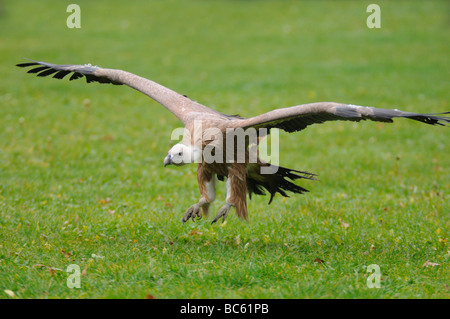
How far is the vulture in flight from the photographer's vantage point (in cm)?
532

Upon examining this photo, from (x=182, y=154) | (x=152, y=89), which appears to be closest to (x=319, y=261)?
(x=182, y=154)

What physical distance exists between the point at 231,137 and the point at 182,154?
1.82ft

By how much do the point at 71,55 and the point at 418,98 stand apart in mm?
10694

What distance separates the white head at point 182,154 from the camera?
Result: 562cm

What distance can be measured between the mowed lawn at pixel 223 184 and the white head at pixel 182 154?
0.93 m

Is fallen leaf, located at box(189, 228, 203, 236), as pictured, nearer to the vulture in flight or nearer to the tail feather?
the vulture in flight

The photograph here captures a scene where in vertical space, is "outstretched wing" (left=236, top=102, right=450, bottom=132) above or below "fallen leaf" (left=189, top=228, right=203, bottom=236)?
above

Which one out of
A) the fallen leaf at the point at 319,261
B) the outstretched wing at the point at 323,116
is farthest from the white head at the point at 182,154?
the fallen leaf at the point at 319,261

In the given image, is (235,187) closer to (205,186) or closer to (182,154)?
(205,186)

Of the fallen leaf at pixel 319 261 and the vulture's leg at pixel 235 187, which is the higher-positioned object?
the vulture's leg at pixel 235 187

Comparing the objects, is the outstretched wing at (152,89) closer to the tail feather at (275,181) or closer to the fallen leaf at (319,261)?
the tail feather at (275,181)

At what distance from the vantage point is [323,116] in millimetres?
5570

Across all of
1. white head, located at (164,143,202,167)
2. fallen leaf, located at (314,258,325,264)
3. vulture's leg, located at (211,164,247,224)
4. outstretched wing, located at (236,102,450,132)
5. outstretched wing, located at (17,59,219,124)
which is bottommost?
fallen leaf, located at (314,258,325,264)

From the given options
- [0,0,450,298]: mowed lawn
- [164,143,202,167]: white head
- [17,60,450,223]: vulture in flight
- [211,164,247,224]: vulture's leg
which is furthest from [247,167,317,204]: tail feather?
Result: [164,143,202,167]: white head
